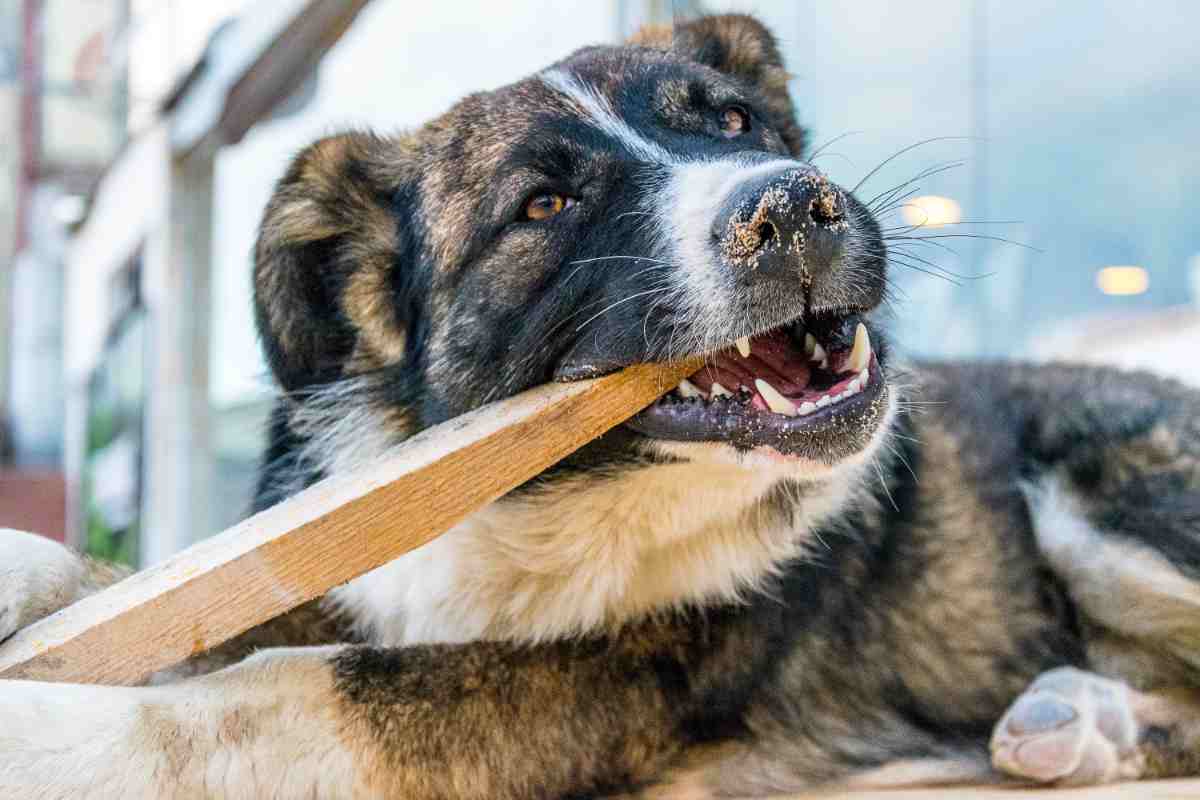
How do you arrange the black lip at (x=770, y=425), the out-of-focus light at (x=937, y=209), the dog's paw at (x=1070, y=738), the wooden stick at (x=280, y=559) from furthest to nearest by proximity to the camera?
1. the out-of-focus light at (x=937, y=209)
2. the dog's paw at (x=1070, y=738)
3. the black lip at (x=770, y=425)
4. the wooden stick at (x=280, y=559)

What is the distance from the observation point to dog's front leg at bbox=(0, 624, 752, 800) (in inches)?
83.4

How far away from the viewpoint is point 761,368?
243 centimetres

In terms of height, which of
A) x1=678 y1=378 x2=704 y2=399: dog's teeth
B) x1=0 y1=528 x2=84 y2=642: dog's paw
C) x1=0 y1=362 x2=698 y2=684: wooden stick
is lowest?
x1=0 y1=528 x2=84 y2=642: dog's paw

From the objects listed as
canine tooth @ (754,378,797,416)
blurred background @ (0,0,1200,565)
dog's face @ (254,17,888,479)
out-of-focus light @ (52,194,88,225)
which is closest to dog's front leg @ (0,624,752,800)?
dog's face @ (254,17,888,479)

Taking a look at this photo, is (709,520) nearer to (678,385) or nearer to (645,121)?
(678,385)

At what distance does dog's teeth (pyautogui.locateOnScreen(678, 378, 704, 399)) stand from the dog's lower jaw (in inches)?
6.2

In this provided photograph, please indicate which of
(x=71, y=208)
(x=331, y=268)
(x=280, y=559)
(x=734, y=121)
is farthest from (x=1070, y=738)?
(x=71, y=208)

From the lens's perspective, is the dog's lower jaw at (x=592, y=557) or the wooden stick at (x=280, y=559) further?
the dog's lower jaw at (x=592, y=557)

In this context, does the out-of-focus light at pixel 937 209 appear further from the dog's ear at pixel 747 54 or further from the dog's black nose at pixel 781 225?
the dog's black nose at pixel 781 225

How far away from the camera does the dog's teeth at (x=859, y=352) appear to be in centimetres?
242

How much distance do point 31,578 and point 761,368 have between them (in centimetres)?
135

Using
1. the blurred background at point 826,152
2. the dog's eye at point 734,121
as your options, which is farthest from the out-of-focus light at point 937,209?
the dog's eye at point 734,121

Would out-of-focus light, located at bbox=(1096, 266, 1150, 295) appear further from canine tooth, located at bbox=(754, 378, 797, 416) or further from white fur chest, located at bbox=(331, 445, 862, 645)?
canine tooth, located at bbox=(754, 378, 797, 416)

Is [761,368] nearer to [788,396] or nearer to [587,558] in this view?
[788,396]
